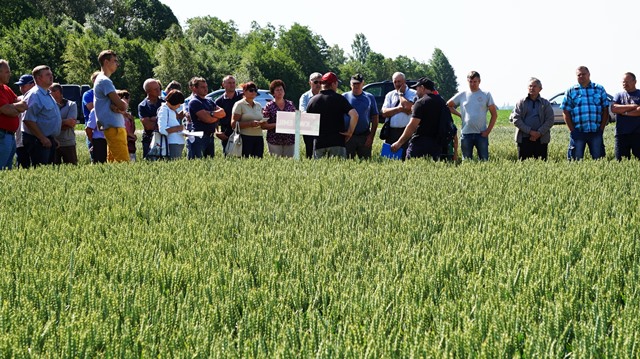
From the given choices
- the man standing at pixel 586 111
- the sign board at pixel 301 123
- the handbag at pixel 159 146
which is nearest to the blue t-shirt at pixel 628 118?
the man standing at pixel 586 111

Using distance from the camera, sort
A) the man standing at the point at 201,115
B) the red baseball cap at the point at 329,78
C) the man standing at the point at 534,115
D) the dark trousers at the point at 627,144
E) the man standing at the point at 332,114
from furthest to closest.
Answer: the man standing at the point at 534,115
the dark trousers at the point at 627,144
the man standing at the point at 201,115
the man standing at the point at 332,114
the red baseball cap at the point at 329,78

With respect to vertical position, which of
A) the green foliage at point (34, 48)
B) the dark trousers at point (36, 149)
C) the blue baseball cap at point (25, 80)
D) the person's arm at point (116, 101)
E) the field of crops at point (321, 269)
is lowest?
the field of crops at point (321, 269)

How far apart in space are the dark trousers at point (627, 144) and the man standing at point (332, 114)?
4589mm

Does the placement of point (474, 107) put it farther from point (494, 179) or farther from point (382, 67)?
point (382, 67)

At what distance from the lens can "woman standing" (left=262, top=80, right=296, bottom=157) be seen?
466 inches

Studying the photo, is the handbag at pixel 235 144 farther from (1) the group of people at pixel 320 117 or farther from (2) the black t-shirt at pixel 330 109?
(2) the black t-shirt at pixel 330 109

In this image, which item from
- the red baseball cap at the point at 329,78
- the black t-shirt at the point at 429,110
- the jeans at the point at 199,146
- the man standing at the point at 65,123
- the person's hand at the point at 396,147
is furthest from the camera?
the jeans at the point at 199,146

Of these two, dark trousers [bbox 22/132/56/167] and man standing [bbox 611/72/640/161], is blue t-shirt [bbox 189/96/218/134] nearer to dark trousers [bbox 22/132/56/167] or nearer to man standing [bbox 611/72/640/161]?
dark trousers [bbox 22/132/56/167]

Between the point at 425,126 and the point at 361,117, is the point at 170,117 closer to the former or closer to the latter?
the point at 361,117

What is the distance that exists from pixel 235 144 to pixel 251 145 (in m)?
0.39

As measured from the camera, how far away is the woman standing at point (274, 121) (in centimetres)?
1184

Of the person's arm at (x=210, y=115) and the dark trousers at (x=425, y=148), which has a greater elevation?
the person's arm at (x=210, y=115)

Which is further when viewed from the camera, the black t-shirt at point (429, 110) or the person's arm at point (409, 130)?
the person's arm at point (409, 130)

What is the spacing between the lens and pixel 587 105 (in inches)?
445
